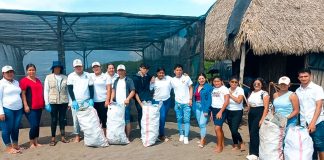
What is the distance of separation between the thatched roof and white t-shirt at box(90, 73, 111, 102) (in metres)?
4.32

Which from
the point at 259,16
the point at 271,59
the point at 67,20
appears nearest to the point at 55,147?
the point at 67,20

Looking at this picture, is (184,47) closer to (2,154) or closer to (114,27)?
(114,27)

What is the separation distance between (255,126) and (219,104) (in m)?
0.74

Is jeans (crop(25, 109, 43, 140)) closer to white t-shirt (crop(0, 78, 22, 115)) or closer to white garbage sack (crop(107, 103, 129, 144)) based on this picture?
white t-shirt (crop(0, 78, 22, 115))

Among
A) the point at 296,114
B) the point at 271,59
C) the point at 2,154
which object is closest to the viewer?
the point at 296,114

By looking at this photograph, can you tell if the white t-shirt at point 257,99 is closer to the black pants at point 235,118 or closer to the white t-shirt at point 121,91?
the black pants at point 235,118

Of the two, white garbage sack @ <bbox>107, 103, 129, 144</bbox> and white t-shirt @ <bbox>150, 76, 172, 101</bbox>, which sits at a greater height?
white t-shirt @ <bbox>150, 76, 172, 101</bbox>

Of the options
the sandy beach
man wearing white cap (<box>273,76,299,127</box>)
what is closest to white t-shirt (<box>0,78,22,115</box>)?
the sandy beach

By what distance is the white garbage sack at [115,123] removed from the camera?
564 cm

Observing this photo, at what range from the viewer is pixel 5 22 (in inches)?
280

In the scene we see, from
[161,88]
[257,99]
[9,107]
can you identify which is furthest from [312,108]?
[9,107]

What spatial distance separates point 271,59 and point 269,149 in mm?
7564

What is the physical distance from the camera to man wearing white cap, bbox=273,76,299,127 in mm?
4191

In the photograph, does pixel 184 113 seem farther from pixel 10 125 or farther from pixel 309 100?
pixel 10 125
